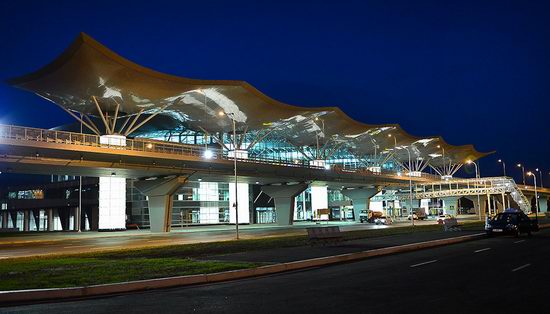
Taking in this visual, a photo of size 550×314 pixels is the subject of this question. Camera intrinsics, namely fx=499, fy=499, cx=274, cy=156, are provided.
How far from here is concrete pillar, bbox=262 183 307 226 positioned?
73125mm

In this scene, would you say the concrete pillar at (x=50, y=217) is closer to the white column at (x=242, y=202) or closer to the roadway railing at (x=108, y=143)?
the white column at (x=242, y=202)

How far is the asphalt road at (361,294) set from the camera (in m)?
9.60

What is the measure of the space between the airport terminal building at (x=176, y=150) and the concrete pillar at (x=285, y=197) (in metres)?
0.19

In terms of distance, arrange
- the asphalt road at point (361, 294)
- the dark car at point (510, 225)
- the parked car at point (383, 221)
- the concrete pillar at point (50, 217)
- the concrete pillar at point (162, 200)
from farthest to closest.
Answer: the concrete pillar at point (50, 217) → the parked car at point (383, 221) → the concrete pillar at point (162, 200) → the dark car at point (510, 225) → the asphalt road at point (361, 294)

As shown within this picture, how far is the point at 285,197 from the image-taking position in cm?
7394

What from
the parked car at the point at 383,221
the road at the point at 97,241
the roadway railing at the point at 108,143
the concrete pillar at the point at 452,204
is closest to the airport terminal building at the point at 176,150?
the roadway railing at the point at 108,143

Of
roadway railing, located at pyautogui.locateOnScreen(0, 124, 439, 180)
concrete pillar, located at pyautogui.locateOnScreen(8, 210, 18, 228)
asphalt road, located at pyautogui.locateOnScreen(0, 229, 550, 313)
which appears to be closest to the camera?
asphalt road, located at pyautogui.locateOnScreen(0, 229, 550, 313)

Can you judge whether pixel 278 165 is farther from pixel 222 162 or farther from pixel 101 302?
pixel 101 302

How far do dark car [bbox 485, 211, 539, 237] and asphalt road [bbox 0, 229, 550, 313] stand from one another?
58.6 feet

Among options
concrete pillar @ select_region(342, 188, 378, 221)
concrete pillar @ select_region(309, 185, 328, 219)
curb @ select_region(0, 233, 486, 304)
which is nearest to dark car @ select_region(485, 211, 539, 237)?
curb @ select_region(0, 233, 486, 304)

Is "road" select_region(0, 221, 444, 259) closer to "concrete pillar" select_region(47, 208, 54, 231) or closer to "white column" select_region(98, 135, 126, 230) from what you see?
"white column" select_region(98, 135, 126, 230)

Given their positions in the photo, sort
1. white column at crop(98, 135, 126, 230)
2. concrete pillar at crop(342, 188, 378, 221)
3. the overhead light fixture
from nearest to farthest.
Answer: the overhead light fixture < white column at crop(98, 135, 126, 230) < concrete pillar at crop(342, 188, 378, 221)

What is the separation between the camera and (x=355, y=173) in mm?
81500

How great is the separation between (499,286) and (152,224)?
47.7 meters
